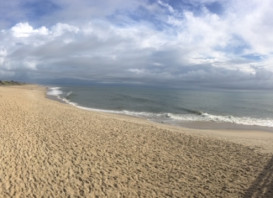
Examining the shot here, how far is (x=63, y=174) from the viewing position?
8.30 meters

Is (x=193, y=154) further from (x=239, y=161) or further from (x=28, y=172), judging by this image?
(x=28, y=172)

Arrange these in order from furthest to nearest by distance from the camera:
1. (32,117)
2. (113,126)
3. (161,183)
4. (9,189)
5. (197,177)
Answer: (32,117)
(113,126)
(197,177)
(161,183)
(9,189)

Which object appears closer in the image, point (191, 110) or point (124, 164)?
point (124, 164)

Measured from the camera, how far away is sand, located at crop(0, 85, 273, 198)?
24.7 ft

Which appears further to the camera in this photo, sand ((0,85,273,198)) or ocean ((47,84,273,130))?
ocean ((47,84,273,130))

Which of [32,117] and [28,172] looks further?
[32,117]

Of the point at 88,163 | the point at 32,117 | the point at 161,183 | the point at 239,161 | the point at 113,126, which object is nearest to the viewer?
the point at 161,183

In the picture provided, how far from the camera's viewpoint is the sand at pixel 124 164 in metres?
7.54

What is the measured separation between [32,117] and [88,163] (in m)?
10.4

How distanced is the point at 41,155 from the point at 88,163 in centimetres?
230

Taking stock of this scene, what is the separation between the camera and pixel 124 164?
959 cm

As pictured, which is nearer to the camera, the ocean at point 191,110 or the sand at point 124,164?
the sand at point 124,164

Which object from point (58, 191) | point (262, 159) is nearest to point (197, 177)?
point (262, 159)

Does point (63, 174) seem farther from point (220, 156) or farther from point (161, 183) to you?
point (220, 156)
